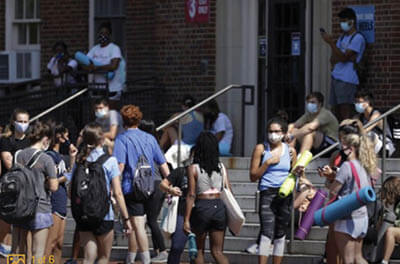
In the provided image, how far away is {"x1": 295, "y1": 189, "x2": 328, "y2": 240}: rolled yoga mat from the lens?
45.6 ft

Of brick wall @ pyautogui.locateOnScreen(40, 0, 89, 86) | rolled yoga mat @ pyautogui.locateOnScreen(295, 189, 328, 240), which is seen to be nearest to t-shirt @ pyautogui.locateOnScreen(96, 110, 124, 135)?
rolled yoga mat @ pyautogui.locateOnScreen(295, 189, 328, 240)

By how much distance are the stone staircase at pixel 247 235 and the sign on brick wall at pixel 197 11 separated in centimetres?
306

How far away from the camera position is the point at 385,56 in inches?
669

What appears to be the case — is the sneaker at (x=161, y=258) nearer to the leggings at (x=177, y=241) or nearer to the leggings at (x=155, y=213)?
the leggings at (x=155, y=213)

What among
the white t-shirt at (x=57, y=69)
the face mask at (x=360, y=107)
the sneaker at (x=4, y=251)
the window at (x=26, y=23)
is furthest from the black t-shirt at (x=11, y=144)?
the window at (x=26, y=23)

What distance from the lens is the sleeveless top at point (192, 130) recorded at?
679 inches

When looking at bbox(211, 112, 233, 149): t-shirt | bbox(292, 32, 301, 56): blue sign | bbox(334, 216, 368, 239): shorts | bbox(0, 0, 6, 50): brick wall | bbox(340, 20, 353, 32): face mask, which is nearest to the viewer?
bbox(334, 216, 368, 239): shorts

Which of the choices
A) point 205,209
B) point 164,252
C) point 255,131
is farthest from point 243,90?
point 205,209

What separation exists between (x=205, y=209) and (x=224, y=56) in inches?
272

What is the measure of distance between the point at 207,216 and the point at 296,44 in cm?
665

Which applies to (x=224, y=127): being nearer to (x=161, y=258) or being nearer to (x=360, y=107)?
(x=360, y=107)

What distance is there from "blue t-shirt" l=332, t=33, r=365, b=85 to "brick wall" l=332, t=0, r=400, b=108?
0.44 m

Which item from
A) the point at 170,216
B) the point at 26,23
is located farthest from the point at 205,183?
the point at 26,23

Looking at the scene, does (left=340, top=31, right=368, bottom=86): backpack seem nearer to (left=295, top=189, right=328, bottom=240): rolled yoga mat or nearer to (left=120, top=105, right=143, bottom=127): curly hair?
(left=295, top=189, right=328, bottom=240): rolled yoga mat
